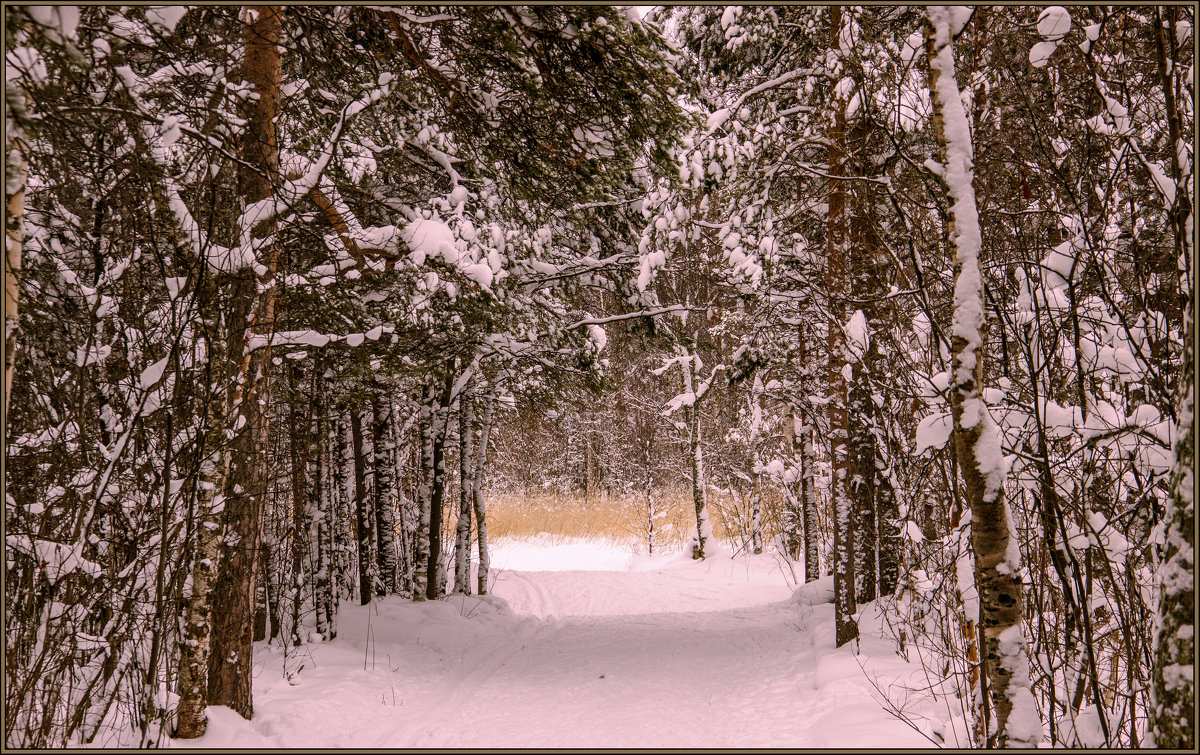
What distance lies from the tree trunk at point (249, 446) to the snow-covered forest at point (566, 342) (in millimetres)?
34

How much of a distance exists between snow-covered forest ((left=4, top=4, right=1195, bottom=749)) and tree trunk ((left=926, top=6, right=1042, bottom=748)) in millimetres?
16

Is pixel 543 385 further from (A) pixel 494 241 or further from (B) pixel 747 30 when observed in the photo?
(B) pixel 747 30

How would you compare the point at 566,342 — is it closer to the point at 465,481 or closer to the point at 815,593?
the point at 465,481

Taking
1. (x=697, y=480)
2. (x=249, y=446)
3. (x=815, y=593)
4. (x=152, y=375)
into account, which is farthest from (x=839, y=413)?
(x=697, y=480)

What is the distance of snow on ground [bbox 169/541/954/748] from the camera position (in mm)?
5121

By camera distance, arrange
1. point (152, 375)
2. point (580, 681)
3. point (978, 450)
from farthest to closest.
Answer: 1. point (580, 681)
2. point (152, 375)
3. point (978, 450)

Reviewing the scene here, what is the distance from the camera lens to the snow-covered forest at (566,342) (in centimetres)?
322

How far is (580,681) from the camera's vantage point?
23.4 ft

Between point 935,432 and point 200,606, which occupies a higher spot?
point 935,432

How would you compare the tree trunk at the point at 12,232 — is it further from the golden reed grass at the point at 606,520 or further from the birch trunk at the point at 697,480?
the golden reed grass at the point at 606,520

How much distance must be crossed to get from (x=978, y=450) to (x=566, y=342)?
624 cm

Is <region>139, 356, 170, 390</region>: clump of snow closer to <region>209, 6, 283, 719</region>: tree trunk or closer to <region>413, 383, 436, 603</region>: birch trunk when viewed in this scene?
<region>209, 6, 283, 719</region>: tree trunk

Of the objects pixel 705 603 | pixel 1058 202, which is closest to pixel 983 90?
pixel 1058 202

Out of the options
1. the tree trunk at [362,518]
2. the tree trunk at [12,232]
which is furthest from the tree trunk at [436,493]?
the tree trunk at [12,232]
